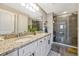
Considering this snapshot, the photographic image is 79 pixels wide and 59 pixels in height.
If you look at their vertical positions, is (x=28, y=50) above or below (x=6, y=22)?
below

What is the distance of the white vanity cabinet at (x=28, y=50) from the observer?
1365 millimetres

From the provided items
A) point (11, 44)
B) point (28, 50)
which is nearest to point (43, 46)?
point (28, 50)

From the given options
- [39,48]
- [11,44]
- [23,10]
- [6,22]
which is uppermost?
[23,10]

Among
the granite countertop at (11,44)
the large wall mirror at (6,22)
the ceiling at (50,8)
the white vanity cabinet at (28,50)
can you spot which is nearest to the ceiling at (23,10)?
the ceiling at (50,8)

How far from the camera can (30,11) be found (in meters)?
1.79

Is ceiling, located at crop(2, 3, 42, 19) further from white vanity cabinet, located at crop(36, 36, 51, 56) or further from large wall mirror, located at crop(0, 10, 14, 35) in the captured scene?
white vanity cabinet, located at crop(36, 36, 51, 56)

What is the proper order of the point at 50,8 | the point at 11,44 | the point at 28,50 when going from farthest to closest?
the point at 50,8 < the point at 28,50 < the point at 11,44

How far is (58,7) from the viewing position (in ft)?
5.62

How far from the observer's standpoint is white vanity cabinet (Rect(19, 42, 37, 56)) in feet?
4.48

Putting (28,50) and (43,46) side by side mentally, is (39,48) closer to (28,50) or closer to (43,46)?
(43,46)

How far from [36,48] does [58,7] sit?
0.73 metres

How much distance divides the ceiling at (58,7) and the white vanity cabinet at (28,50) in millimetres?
604

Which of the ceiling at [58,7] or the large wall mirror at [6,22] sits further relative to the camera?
the ceiling at [58,7]

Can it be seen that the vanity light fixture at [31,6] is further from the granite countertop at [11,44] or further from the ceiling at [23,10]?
the granite countertop at [11,44]
